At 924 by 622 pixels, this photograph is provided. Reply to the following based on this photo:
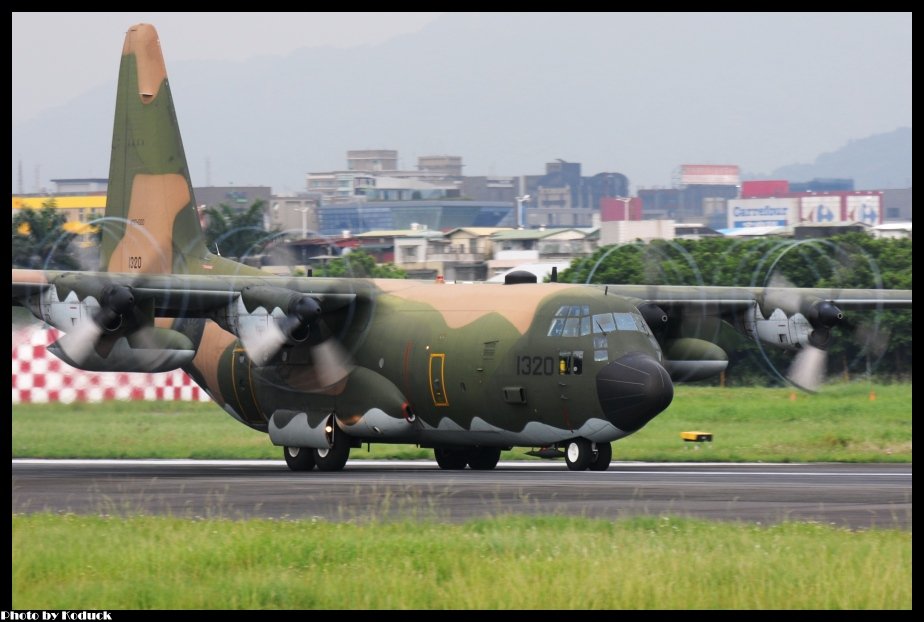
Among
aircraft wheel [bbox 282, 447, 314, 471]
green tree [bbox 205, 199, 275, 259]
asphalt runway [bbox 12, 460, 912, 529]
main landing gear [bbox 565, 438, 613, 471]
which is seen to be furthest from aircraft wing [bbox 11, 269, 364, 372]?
green tree [bbox 205, 199, 275, 259]

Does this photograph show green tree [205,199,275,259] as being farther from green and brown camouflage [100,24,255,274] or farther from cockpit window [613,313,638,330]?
cockpit window [613,313,638,330]

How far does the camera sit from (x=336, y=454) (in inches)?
1171

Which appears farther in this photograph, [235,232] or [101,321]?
[235,232]

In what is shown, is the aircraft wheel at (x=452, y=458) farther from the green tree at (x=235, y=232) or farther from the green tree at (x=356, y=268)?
the green tree at (x=235, y=232)

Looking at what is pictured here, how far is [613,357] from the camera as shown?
85.9 feet

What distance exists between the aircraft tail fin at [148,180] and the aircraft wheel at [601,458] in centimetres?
1087

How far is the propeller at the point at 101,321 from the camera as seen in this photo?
1048 inches

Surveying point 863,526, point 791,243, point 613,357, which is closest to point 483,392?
point 613,357

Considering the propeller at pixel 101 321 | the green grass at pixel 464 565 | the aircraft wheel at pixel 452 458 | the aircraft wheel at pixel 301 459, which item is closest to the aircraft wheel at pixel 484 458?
the aircraft wheel at pixel 452 458

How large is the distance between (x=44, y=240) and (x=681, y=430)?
18.0m

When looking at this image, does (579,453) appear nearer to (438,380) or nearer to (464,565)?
(438,380)

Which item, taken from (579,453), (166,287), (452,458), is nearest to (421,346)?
(452,458)

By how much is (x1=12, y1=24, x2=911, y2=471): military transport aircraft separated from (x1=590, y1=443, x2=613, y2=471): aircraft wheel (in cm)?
3
